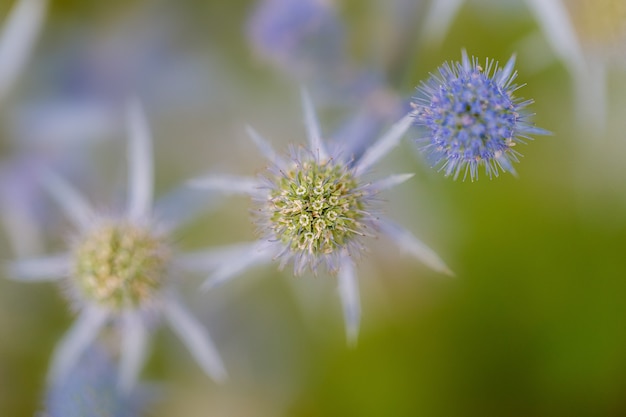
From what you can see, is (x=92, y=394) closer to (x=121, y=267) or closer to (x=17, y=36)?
(x=121, y=267)

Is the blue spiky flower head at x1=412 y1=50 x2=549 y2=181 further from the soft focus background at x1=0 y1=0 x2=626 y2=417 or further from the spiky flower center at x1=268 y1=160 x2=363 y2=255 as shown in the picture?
the soft focus background at x1=0 y1=0 x2=626 y2=417

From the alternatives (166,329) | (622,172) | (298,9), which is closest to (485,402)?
(622,172)

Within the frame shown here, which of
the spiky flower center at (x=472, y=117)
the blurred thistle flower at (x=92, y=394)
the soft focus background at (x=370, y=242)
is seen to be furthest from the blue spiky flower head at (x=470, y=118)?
the blurred thistle flower at (x=92, y=394)

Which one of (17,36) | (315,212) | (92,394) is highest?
(17,36)

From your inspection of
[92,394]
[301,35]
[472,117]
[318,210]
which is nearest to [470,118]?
[472,117]

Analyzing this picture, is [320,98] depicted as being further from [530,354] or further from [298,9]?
[530,354]

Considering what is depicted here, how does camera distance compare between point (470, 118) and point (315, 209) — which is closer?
point (470, 118)
